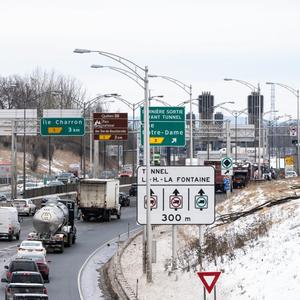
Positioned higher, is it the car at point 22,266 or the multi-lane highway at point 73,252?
the car at point 22,266

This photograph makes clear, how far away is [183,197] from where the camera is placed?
33.6 metres

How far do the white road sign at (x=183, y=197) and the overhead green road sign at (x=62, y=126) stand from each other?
137 feet

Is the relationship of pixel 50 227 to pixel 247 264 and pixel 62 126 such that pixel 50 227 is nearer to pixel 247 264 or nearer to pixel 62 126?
pixel 247 264

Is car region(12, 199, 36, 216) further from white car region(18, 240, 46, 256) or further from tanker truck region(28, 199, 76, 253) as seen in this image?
white car region(18, 240, 46, 256)

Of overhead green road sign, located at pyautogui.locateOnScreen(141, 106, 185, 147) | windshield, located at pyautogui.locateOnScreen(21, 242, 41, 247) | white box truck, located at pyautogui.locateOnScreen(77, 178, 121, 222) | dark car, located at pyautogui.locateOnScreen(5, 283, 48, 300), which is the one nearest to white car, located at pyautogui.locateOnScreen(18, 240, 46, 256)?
windshield, located at pyautogui.locateOnScreen(21, 242, 41, 247)

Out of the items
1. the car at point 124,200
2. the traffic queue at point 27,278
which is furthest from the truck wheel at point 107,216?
the traffic queue at point 27,278

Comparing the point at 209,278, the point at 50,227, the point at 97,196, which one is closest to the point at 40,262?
the point at 50,227

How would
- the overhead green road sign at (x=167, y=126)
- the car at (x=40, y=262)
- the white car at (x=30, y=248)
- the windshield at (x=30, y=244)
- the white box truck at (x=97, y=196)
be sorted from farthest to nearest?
the white box truck at (x=97, y=196) < the overhead green road sign at (x=167, y=126) < the windshield at (x=30, y=244) < the white car at (x=30, y=248) < the car at (x=40, y=262)

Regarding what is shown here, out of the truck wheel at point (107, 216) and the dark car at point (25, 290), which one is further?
the truck wheel at point (107, 216)

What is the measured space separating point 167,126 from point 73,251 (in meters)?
8.63

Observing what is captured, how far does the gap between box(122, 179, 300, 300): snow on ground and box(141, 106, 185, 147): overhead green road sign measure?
5.95 meters

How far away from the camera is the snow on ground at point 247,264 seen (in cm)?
2566

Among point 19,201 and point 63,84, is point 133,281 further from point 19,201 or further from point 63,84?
point 63,84

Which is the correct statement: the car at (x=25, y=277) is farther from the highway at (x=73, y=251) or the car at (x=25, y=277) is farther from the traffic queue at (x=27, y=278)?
the highway at (x=73, y=251)
